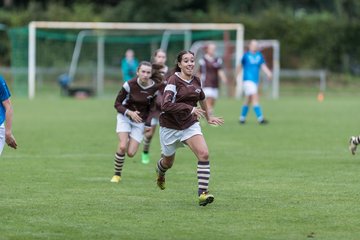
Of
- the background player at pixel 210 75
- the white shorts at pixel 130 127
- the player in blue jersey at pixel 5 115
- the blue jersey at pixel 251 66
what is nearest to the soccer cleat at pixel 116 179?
the white shorts at pixel 130 127

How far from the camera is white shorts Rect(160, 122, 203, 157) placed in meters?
10.5

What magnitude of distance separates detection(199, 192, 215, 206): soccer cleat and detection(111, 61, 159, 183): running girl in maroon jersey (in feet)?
8.99

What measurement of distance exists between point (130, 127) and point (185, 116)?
2.72 m

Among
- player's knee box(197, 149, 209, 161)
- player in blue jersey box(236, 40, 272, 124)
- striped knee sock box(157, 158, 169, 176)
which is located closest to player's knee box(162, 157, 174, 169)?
striped knee sock box(157, 158, 169, 176)

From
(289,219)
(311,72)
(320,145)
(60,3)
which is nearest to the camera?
(289,219)

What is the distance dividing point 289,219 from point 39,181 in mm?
4473

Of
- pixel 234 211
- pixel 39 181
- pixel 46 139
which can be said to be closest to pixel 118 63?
pixel 46 139

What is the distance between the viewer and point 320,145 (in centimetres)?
1834

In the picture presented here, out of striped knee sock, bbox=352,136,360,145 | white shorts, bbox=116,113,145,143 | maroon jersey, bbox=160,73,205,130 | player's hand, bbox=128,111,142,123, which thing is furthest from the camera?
striped knee sock, bbox=352,136,360,145

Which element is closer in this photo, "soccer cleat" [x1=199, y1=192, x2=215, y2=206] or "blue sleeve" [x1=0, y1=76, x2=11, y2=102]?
"blue sleeve" [x1=0, y1=76, x2=11, y2=102]

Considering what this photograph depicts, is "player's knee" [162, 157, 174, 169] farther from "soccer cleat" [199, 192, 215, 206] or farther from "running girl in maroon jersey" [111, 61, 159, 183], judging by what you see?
"running girl in maroon jersey" [111, 61, 159, 183]

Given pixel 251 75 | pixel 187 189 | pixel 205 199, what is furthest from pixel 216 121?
pixel 251 75

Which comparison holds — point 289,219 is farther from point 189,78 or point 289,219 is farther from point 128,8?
point 128,8

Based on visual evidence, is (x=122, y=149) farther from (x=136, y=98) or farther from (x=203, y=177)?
(x=203, y=177)
